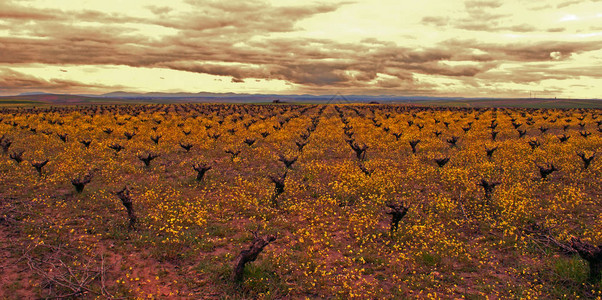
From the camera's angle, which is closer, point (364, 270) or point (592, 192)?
point (364, 270)

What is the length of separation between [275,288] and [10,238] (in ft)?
33.2

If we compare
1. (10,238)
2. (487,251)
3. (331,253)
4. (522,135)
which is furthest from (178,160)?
(522,135)

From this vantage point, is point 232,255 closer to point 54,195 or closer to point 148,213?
point 148,213

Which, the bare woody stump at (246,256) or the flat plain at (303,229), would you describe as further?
the flat plain at (303,229)

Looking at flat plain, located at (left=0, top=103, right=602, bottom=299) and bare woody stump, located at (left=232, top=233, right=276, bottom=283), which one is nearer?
bare woody stump, located at (left=232, top=233, right=276, bottom=283)

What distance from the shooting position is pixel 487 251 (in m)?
11.4

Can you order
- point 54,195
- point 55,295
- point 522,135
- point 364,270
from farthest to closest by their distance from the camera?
point 522,135 < point 54,195 < point 364,270 < point 55,295

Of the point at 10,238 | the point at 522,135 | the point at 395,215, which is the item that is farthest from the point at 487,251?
the point at 522,135

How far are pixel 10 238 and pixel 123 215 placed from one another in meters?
3.69

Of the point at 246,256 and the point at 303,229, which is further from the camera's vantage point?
the point at 303,229

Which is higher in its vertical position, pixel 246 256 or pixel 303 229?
pixel 246 256

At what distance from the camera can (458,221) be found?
13797 millimetres

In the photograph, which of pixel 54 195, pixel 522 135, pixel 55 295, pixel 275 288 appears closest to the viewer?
pixel 55 295

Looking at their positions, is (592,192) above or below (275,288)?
above
